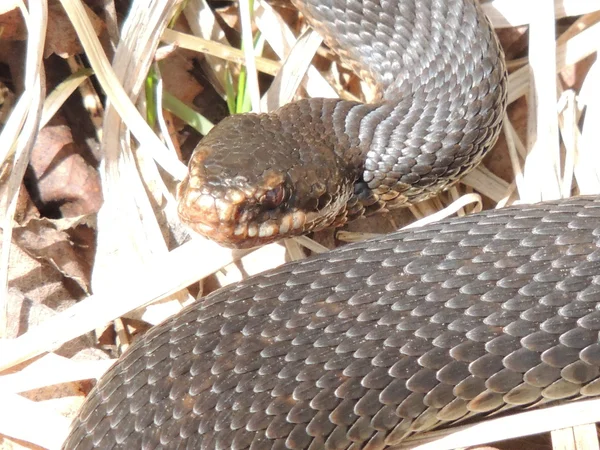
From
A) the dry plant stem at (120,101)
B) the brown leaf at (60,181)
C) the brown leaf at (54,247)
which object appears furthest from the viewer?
the brown leaf at (60,181)

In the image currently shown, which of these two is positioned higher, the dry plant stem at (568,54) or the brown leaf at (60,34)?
the brown leaf at (60,34)

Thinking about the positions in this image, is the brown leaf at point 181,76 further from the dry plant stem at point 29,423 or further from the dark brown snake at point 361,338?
the dry plant stem at point 29,423

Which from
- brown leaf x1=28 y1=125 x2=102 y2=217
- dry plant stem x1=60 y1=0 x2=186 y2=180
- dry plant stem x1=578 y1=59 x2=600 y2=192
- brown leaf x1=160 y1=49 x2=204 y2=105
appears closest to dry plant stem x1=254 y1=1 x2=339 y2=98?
brown leaf x1=160 y1=49 x2=204 y2=105

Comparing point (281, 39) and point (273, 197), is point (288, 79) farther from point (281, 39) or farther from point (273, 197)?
point (273, 197)

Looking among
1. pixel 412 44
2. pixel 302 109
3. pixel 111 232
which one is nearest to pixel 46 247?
pixel 111 232

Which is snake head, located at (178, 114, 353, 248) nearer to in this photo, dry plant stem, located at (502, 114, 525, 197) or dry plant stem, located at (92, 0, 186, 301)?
dry plant stem, located at (92, 0, 186, 301)

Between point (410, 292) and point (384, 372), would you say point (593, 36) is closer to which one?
point (410, 292)

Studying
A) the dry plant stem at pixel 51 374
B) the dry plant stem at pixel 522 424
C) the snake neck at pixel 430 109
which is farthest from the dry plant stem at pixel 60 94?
the dry plant stem at pixel 522 424
